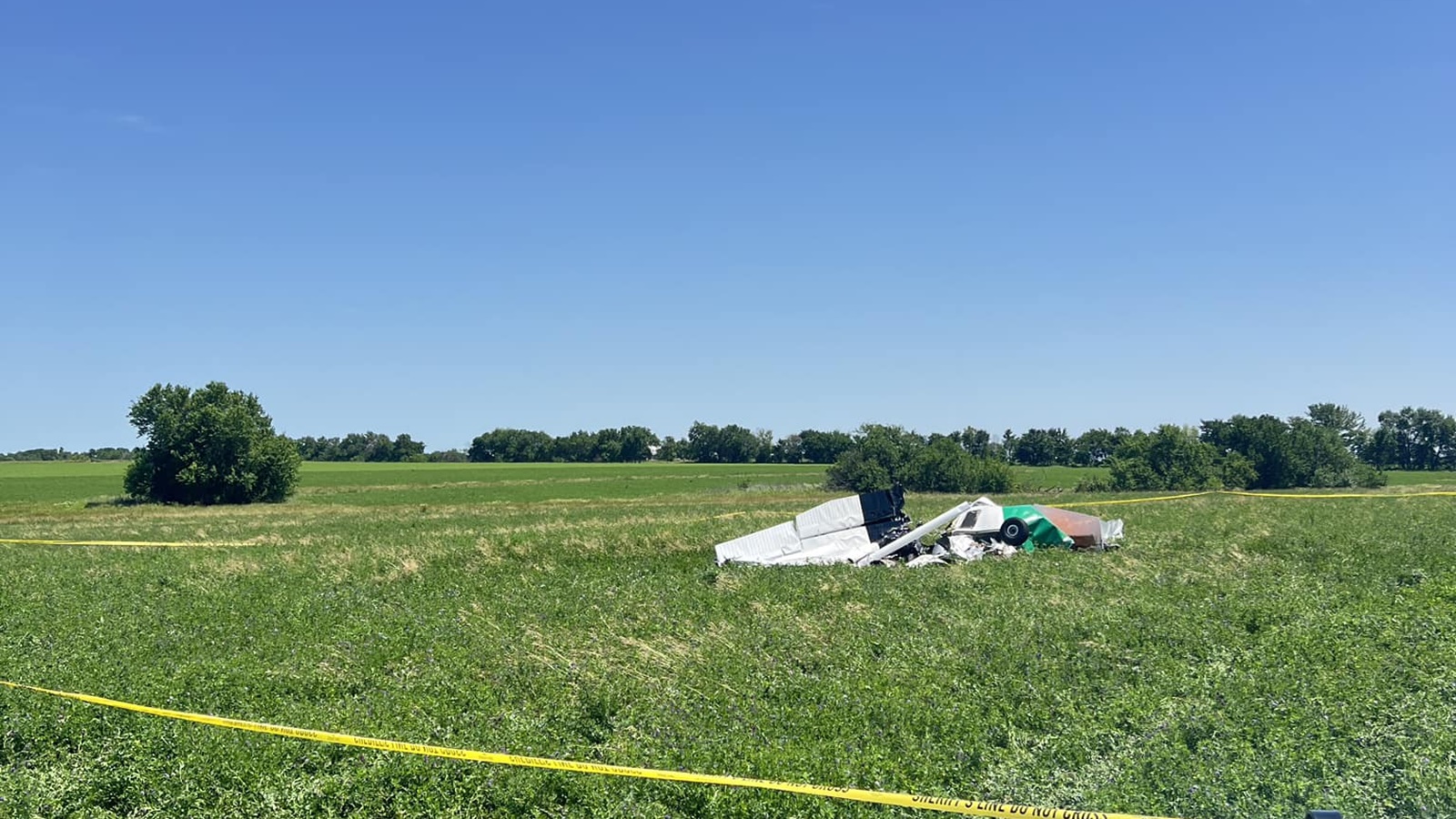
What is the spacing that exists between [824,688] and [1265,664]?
383 cm

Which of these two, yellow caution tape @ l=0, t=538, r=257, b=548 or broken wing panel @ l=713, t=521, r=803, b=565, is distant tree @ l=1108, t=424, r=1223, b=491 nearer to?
broken wing panel @ l=713, t=521, r=803, b=565

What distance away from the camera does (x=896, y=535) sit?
703 inches

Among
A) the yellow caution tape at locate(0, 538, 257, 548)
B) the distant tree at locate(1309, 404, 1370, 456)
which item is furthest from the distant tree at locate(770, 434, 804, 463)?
the yellow caution tape at locate(0, 538, 257, 548)

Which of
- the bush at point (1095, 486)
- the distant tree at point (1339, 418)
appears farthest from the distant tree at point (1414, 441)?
the bush at point (1095, 486)

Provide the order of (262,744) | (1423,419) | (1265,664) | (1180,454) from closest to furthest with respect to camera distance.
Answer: (262,744), (1265,664), (1180,454), (1423,419)

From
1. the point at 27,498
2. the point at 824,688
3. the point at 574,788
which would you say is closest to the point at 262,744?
the point at 574,788

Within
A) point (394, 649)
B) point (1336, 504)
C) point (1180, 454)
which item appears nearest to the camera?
point (394, 649)

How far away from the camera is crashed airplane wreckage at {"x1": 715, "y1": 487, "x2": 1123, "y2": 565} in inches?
675

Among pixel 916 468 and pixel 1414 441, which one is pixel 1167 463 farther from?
pixel 1414 441

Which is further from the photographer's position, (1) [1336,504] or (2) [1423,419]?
(2) [1423,419]

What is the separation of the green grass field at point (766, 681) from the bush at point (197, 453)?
42185 millimetres

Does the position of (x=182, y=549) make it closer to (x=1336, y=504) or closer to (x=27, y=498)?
(x=1336, y=504)

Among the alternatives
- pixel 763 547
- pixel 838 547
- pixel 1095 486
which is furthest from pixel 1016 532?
pixel 1095 486

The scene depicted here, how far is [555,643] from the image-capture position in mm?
10477
